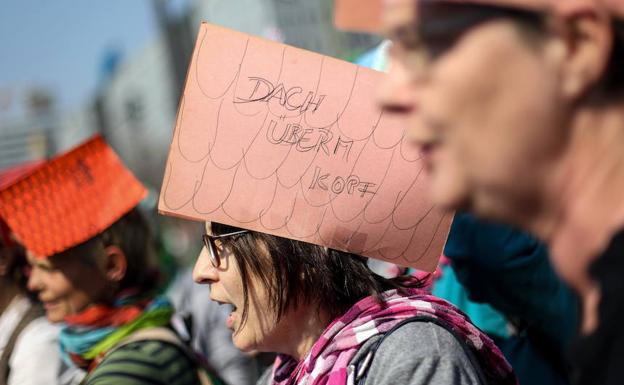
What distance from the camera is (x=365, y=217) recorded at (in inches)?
78.7

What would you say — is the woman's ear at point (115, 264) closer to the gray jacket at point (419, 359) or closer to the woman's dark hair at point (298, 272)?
the woman's dark hair at point (298, 272)

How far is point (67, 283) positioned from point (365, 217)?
1.65 m

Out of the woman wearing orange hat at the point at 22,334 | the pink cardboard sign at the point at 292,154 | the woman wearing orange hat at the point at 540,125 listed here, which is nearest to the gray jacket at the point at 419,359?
the pink cardboard sign at the point at 292,154

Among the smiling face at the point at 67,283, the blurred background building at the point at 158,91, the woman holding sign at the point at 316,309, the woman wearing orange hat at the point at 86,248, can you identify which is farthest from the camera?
the blurred background building at the point at 158,91

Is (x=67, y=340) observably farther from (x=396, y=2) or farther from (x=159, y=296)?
(x=396, y=2)

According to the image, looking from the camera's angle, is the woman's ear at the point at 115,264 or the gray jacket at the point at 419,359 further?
the woman's ear at the point at 115,264

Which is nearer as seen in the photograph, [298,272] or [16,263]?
[298,272]

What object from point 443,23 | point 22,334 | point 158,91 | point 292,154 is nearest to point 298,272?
point 292,154

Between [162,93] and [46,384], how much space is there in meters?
17.8

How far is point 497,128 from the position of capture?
3.15 feet

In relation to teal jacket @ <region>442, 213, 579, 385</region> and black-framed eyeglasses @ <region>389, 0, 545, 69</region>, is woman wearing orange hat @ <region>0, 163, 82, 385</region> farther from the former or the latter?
black-framed eyeglasses @ <region>389, 0, 545, 69</region>

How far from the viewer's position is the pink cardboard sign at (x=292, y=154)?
1944 mm

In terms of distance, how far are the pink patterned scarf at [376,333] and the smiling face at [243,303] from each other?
17 centimetres

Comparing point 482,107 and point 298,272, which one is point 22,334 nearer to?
point 298,272
